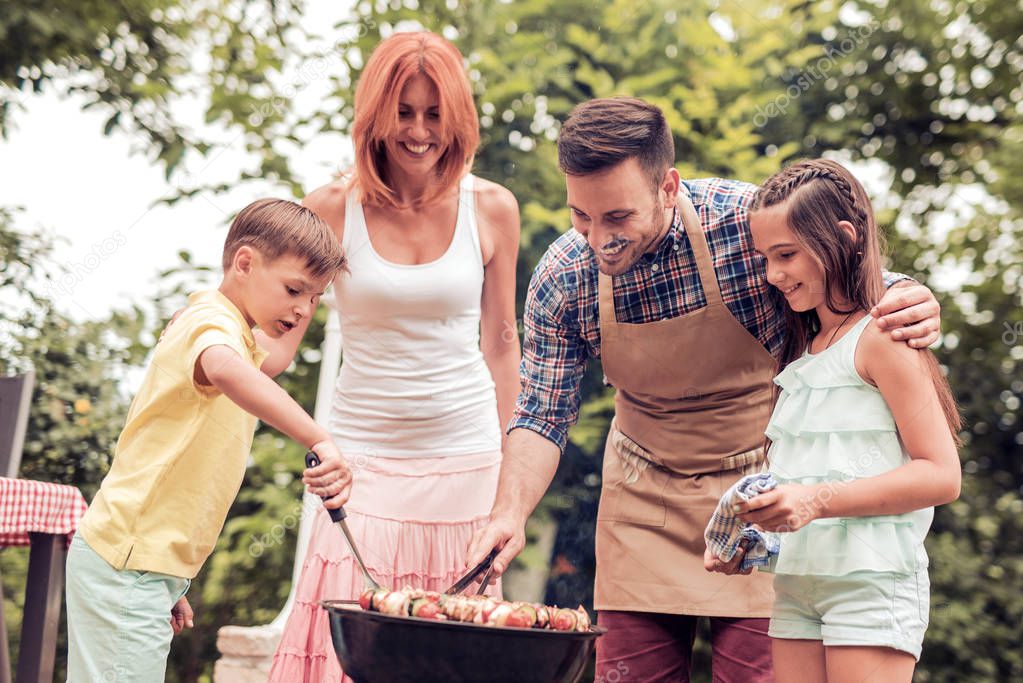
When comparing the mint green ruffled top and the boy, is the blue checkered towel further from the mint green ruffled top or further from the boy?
the boy

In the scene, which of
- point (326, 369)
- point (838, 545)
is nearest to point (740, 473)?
point (838, 545)

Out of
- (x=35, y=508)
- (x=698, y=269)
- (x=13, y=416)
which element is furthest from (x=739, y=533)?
(x=13, y=416)

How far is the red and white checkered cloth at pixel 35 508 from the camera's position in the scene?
9.37 ft

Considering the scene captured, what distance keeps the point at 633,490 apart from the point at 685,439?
0.17m

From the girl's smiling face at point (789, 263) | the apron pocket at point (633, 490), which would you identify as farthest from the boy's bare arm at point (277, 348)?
the girl's smiling face at point (789, 263)

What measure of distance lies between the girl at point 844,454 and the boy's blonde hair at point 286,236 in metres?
0.82

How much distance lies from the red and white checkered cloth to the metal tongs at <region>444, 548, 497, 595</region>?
141 cm

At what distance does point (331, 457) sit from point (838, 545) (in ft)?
2.83

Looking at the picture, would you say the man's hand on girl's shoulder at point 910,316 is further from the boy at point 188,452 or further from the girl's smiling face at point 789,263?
the boy at point 188,452

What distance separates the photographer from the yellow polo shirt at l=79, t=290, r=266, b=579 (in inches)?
74.2

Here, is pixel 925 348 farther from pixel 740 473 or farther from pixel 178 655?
pixel 178 655

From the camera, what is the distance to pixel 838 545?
1753 mm

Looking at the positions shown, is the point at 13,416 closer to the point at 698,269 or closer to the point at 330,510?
the point at 330,510

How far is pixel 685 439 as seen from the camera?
2.27 metres
